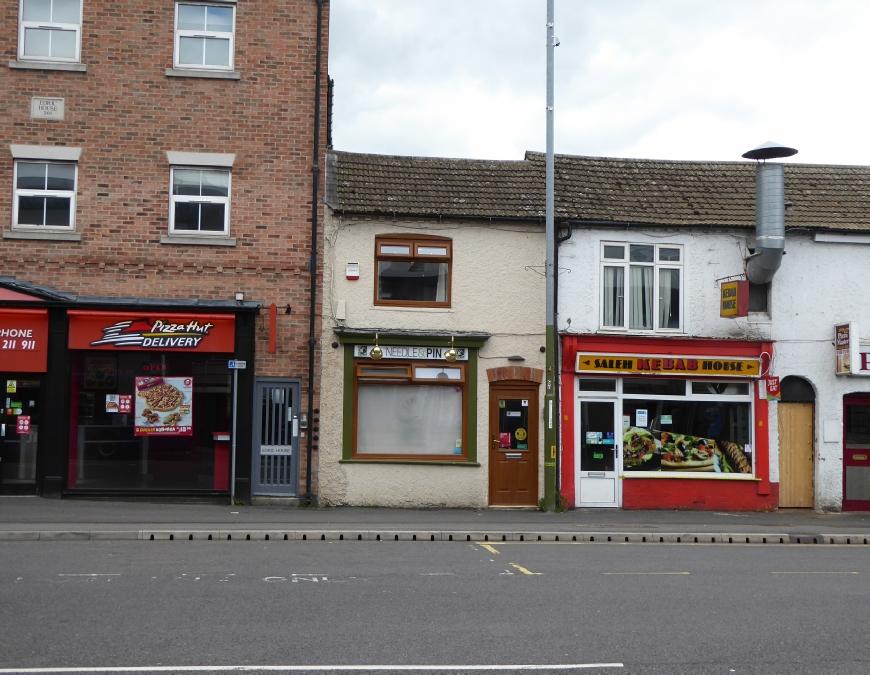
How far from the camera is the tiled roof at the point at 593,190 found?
18141 mm

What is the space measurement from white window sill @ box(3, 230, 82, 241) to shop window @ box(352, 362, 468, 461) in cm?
571

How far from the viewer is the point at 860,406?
1912 cm

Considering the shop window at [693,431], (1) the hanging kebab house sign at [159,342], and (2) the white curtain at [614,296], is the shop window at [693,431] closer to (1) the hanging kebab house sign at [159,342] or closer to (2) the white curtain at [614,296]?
(2) the white curtain at [614,296]

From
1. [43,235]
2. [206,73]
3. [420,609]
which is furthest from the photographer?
[206,73]

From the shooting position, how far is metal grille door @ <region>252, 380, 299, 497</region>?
17.4 metres

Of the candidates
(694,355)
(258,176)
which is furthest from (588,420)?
(258,176)

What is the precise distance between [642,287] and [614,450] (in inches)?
130

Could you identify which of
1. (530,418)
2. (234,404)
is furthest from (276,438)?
(530,418)

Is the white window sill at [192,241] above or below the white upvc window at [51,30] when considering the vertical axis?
below

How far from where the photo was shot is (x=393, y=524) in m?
15.0

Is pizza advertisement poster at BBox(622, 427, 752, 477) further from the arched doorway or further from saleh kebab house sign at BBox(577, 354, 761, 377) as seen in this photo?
saleh kebab house sign at BBox(577, 354, 761, 377)

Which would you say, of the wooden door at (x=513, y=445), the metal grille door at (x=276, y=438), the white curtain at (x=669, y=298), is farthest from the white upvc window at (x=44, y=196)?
the white curtain at (x=669, y=298)

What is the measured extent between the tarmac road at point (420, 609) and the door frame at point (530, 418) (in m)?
5.26

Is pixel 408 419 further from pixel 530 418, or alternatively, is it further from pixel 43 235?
pixel 43 235
